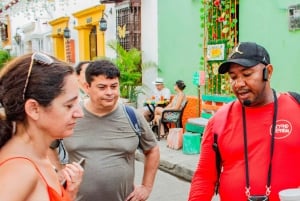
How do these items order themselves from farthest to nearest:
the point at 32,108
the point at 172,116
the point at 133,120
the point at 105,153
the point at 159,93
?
the point at 159,93 → the point at 172,116 → the point at 133,120 → the point at 105,153 → the point at 32,108

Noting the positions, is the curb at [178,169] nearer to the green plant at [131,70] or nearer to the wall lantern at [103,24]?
the green plant at [131,70]

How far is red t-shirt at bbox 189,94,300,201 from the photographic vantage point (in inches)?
94.8

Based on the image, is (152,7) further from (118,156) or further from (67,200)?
(67,200)

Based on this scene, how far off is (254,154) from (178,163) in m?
5.14

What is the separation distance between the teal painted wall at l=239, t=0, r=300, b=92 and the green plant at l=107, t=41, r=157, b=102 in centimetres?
414

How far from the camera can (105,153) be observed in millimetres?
3098

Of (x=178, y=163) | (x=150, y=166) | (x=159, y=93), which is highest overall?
(x=150, y=166)

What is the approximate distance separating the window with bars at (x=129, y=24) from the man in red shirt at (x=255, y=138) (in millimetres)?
10513

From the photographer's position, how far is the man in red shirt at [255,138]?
7.91ft

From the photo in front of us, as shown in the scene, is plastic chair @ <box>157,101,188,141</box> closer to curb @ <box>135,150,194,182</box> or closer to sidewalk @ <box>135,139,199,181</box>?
sidewalk @ <box>135,139,199,181</box>

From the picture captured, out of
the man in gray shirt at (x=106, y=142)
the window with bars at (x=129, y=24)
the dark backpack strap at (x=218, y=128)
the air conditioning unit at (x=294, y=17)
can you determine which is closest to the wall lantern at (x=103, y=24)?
the window with bars at (x=129, y=24)

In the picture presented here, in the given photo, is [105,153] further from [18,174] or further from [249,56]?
[18,174]

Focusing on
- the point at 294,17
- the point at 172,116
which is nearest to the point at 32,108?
the point at 294,17

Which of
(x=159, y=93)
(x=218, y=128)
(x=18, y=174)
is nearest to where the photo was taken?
(x=18, y=174)
